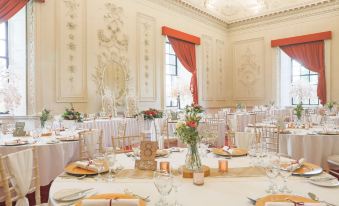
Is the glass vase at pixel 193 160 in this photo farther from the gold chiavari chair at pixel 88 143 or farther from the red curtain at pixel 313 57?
the red curtain at pixel 313 57

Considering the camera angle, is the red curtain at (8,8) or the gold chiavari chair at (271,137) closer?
the gold chiavari chair at (271,137)

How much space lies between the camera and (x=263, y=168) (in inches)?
86.0

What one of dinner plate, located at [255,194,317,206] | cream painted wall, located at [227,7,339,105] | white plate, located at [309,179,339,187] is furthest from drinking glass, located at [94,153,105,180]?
Result: cream painted wall, located at [227,7,339,105]

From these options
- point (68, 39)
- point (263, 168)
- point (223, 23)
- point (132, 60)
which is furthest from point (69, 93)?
point (223, 23)

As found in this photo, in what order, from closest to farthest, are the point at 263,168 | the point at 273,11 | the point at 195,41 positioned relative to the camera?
the point at 263,168
the point at 195,41
the point at 273,11

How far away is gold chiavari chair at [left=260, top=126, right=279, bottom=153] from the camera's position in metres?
4.31

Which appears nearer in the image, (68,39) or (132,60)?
(68,39)

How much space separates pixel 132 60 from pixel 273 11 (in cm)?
633

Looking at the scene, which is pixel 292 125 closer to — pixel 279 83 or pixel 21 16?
pixel 21 16

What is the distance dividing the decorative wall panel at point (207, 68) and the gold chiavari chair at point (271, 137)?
6803 millimetres

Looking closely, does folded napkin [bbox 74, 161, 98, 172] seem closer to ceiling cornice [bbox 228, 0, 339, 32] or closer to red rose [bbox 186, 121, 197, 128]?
red rose [bbox 186, 121, 197, 128]

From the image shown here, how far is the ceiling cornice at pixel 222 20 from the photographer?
33.3ft

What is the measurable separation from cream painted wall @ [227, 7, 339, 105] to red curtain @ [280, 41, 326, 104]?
0.55 ft

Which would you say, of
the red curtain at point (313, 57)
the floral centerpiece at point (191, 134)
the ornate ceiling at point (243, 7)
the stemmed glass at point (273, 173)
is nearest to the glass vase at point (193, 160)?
the floral centerpiece at point (191, 134)
